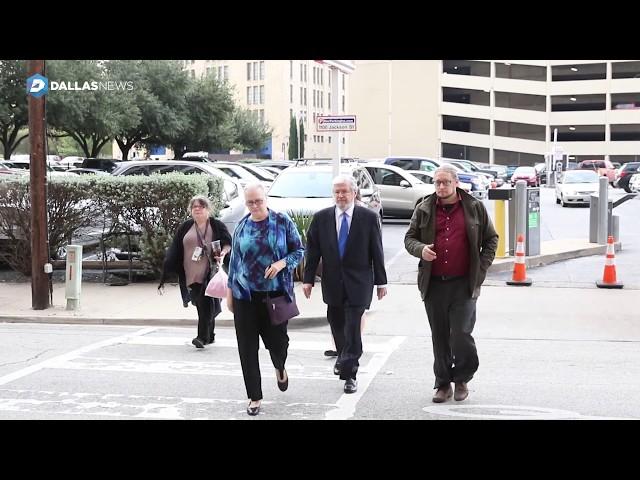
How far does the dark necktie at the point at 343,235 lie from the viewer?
23.2 feet

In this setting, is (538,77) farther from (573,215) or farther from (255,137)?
(573,215)

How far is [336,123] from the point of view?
11906 millimetres

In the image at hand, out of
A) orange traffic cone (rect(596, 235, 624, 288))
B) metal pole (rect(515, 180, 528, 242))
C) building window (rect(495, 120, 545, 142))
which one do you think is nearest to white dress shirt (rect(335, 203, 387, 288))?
orange traffic cone (rect(596, 235, 624, 288))

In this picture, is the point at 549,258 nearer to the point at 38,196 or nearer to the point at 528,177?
the point at 38,196

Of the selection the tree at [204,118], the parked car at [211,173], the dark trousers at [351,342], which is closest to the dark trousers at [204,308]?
the dark trousers at [351,342]

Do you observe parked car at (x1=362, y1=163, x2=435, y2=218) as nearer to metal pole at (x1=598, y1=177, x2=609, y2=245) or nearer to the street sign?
metal pole at (x1=598, y1=177, x2=609, y2=245)

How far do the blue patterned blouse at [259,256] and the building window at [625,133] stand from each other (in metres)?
76.2

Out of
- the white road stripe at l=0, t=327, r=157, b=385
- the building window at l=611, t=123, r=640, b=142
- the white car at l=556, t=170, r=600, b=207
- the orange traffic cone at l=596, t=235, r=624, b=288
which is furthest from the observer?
the building window at l=611, t=123, r=640, b=142

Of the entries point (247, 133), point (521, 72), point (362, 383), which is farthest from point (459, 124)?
point (362, 383)

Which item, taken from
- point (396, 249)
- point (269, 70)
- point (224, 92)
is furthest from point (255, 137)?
point (396, 249)

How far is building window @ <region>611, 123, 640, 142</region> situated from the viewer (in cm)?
7660

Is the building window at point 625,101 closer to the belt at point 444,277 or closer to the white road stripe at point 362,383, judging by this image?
the white road stripe at point 362,383

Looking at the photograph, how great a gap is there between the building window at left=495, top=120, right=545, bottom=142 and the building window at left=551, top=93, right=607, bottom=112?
2.48 m
